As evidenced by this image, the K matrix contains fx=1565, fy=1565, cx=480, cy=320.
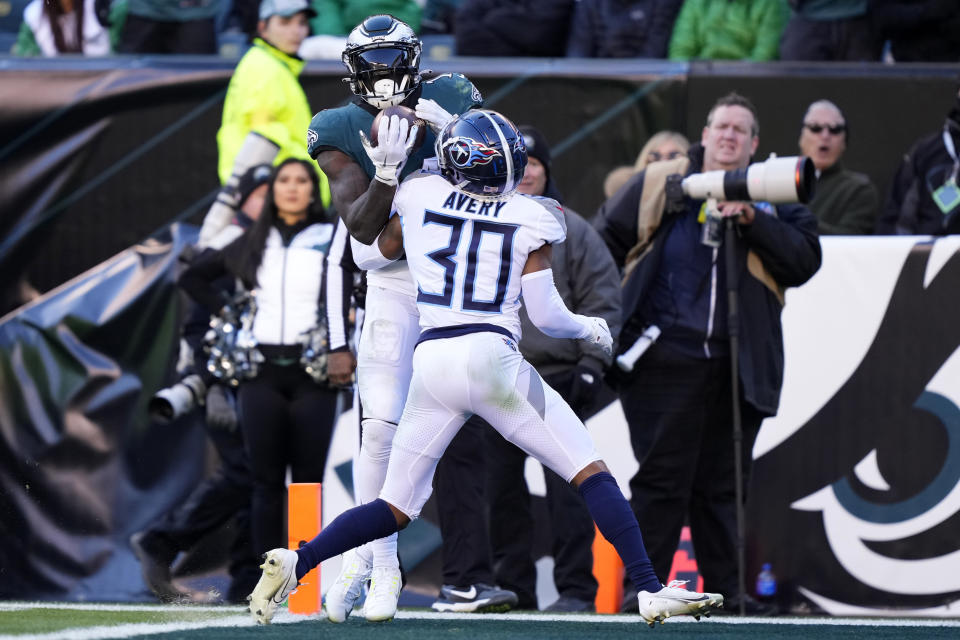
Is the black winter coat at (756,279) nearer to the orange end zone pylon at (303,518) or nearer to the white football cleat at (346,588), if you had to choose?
the orange end zone pylon at (303,518)

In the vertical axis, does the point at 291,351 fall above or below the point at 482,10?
below

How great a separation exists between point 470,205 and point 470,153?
0.16 metres

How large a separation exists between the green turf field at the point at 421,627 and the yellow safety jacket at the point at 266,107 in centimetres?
249

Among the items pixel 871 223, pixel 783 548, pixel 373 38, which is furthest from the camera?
pixel 871 223

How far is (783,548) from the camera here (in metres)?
6.84

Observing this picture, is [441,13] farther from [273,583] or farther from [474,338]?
[273,583]

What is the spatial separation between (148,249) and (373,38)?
2.87m

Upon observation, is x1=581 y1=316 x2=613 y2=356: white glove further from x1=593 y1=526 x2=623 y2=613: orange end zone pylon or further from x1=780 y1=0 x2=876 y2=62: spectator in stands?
x1=780 y1=0 x2=876 y2=62: spectator in stands

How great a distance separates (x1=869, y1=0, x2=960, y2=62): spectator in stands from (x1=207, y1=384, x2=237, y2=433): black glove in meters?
4.02

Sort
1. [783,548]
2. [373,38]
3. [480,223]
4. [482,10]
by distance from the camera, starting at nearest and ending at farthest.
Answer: [480,223] < [373,38] < [783,548] < [482,10]

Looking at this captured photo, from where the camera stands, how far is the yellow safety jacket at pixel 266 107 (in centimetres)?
764

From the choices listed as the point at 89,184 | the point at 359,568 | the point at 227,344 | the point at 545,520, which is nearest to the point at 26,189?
the point at 89,184

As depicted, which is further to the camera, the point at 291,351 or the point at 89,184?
the point at 89,184

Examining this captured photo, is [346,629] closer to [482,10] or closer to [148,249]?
[148,249]
